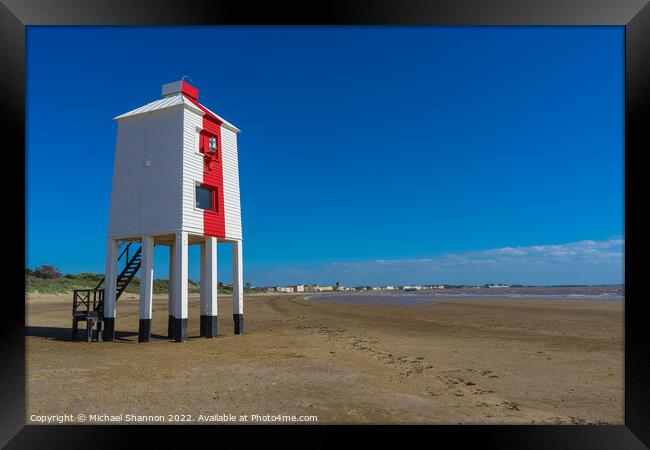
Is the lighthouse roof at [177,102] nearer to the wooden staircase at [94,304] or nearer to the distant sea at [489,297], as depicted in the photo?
the wooden staircase at [94,304]

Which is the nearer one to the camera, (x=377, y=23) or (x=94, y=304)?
(x=377, y=23)

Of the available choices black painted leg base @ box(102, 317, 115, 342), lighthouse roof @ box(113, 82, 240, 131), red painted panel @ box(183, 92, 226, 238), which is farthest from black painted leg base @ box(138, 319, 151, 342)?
lighthouse roof @ box(113, 82, 240, 131)

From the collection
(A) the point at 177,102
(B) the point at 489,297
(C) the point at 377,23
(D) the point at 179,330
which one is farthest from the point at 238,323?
(B) the point at 489,297

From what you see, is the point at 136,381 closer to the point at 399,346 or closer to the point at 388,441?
the point at 388,441

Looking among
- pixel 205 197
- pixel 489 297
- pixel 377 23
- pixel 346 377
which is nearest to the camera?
pixel 377 23

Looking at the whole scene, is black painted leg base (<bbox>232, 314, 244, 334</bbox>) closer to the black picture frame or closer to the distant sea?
the black picture frame

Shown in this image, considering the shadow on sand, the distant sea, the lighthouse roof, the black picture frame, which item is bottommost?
the distant sea

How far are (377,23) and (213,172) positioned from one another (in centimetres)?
1355

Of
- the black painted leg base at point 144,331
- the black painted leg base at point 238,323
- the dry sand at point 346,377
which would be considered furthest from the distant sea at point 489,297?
the black painted leg base at point 144,331

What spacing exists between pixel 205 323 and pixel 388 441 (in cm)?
1402

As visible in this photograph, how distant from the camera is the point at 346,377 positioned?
9.62 meters

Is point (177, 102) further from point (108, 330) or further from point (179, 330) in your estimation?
point (108, 330)

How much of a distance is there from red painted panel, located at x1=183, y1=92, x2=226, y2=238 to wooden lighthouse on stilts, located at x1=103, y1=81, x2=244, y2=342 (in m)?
0.04

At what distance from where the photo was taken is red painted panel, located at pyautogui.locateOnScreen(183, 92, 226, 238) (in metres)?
17.0
